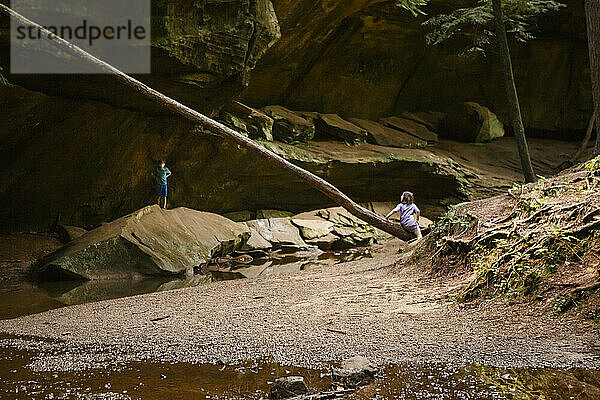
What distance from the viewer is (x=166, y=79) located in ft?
44.3

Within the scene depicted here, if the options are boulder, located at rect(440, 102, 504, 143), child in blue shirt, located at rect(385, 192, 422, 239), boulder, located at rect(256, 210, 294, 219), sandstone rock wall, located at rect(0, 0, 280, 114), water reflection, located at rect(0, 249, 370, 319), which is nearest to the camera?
water reflection, located at rect(0, 249, 370, 319)

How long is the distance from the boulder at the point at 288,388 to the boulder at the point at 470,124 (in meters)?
23.0

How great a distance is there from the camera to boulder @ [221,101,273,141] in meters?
17.3

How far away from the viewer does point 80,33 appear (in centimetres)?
1128

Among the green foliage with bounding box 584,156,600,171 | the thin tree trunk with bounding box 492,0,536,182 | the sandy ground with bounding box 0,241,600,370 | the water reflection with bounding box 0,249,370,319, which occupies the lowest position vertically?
the water reflection with bounding box 0,249,370,319

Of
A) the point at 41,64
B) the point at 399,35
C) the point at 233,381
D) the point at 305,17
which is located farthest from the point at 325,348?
the point at 399,35

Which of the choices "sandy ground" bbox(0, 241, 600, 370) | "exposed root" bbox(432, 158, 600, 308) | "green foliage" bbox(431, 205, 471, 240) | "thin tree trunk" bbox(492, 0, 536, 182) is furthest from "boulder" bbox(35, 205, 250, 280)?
"thin tree trunk" bbox(492, 0, 536, 182)

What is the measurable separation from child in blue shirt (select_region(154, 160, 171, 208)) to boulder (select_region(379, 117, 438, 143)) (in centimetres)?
1227

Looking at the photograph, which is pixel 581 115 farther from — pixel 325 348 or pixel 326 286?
pixel 325 348

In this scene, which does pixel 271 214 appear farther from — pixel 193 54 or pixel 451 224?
pixel 451 224

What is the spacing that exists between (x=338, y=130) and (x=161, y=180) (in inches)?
346

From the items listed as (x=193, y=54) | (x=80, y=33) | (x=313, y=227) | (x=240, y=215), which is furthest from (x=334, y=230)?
(x=80, y=33)

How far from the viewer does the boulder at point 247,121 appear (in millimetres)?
17266

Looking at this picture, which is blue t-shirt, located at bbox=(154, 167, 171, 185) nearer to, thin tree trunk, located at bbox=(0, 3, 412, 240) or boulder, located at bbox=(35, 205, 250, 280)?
boulder, located at bbox=(35, 205, 250, 280)
